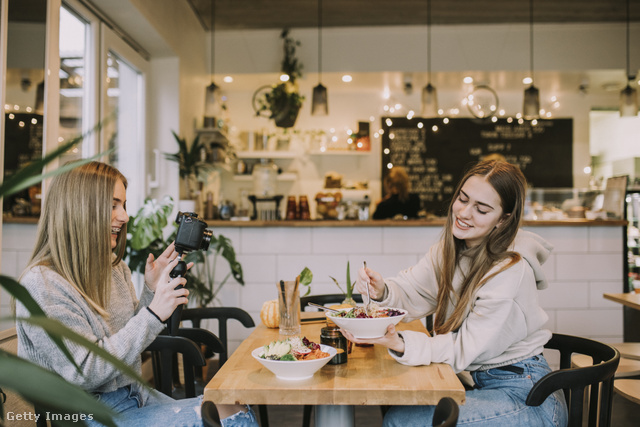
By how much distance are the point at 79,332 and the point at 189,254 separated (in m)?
1.95

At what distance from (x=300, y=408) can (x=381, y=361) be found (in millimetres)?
1796

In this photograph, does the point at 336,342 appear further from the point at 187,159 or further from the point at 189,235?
the point at 187,159

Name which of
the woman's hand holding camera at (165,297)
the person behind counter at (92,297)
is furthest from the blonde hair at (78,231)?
the woman's hand holding camera at (165,297)

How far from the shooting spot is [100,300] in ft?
4.83

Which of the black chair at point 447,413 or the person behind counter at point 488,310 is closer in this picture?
the black chair at point 447,413

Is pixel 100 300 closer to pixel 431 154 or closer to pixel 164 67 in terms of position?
pixel 164 67

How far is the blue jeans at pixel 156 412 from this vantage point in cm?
133

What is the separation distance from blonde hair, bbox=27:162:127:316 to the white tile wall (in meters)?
2.25

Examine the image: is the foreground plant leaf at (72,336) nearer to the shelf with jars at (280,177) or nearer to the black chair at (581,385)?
the black chair at (581,385)

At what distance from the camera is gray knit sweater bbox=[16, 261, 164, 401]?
126 centimetres

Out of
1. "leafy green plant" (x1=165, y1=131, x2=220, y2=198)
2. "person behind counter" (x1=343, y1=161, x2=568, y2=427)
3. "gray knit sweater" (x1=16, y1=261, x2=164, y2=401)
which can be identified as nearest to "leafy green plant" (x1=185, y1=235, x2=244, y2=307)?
"leafy green plant" (x1=165, y1=131, x2=220, y2=198)

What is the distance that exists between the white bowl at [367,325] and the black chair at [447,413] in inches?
13.6

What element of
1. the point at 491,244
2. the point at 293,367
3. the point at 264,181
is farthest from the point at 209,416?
the point at 264,181

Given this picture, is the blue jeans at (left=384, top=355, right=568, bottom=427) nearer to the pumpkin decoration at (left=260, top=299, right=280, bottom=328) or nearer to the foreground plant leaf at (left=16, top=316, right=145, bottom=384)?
the pumpkin decoration at (left=260, top=299, right=280, bottom=328)
